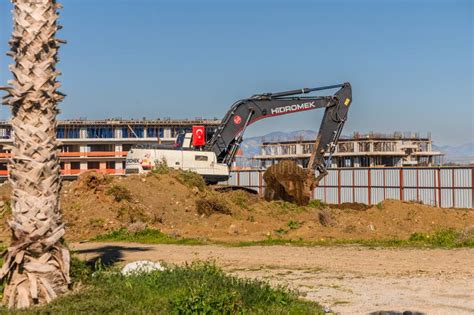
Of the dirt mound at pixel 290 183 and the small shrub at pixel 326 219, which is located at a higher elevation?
the dirt mound at pixel 290 183

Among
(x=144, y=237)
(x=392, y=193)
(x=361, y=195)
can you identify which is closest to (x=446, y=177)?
(x=392, y=193)

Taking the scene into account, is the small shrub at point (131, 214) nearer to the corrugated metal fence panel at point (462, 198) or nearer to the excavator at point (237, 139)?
the excavator at point (237, 139)

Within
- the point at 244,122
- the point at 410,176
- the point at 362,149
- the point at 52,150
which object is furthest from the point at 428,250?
the point at 362,149

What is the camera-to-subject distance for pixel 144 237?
88.2 feet

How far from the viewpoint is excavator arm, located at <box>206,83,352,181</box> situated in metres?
46.4

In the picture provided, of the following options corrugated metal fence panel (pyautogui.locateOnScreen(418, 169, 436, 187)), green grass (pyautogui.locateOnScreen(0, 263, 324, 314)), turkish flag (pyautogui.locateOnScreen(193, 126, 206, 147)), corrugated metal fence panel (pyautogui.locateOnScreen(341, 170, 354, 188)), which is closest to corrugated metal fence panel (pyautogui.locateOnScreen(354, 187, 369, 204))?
corrugated metal fence panel (pyautogui.locateOnScreen(341, 170, 354, 188))

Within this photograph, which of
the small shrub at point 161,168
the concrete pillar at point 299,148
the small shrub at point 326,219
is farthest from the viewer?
the concrete pillar at point 299,148

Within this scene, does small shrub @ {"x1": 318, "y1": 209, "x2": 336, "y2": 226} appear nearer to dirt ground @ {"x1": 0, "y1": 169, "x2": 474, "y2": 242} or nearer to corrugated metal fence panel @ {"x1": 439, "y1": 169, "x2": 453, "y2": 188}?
dirt ground @ {"x1": 0, "y1": 169, "x2": 474, "y2": 242}

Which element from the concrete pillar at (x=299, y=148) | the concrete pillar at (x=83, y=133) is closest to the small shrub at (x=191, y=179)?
the concrete pillar at (x=83, y=133)

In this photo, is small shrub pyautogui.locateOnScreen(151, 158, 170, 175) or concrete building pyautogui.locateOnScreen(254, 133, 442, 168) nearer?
small shrub pyautogui.locateOnScreen(151, 158, 170, 175)

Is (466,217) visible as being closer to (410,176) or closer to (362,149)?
(410,176)

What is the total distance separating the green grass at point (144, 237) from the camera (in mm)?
25672

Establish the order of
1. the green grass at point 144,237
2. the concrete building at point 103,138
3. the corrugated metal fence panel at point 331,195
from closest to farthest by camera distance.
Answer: the green grass at point 144,237 < the corrugated metal fence panel at point 331,195 < the concrete building at point 103,138

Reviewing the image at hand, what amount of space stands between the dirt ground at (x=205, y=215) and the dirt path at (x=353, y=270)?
4970 millimetres
